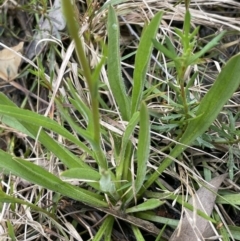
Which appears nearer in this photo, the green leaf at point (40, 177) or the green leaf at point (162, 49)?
the green leaf at point (162, 49)

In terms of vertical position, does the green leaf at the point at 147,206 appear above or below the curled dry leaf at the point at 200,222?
above

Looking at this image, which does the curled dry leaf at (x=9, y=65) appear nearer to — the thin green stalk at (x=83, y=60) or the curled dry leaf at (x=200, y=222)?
the thin green stalk at (x=83, y=60)

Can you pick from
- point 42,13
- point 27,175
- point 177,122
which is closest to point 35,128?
point 27,175

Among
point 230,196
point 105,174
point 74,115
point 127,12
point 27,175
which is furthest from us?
point 127,12

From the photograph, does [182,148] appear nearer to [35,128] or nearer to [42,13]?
[35,128]

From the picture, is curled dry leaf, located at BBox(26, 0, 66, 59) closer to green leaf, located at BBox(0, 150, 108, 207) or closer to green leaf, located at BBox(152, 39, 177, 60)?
green leaf, located at BBox(0, 150, 108, 207)

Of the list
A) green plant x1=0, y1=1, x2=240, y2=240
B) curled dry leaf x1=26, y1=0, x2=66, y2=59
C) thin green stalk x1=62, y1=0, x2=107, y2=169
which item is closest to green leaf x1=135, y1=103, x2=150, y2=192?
green plant x1=0, y1=1, x2=240, y2=240

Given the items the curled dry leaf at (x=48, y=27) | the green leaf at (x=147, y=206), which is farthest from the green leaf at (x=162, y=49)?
the curled dry leaf at (x=48, y=27)
